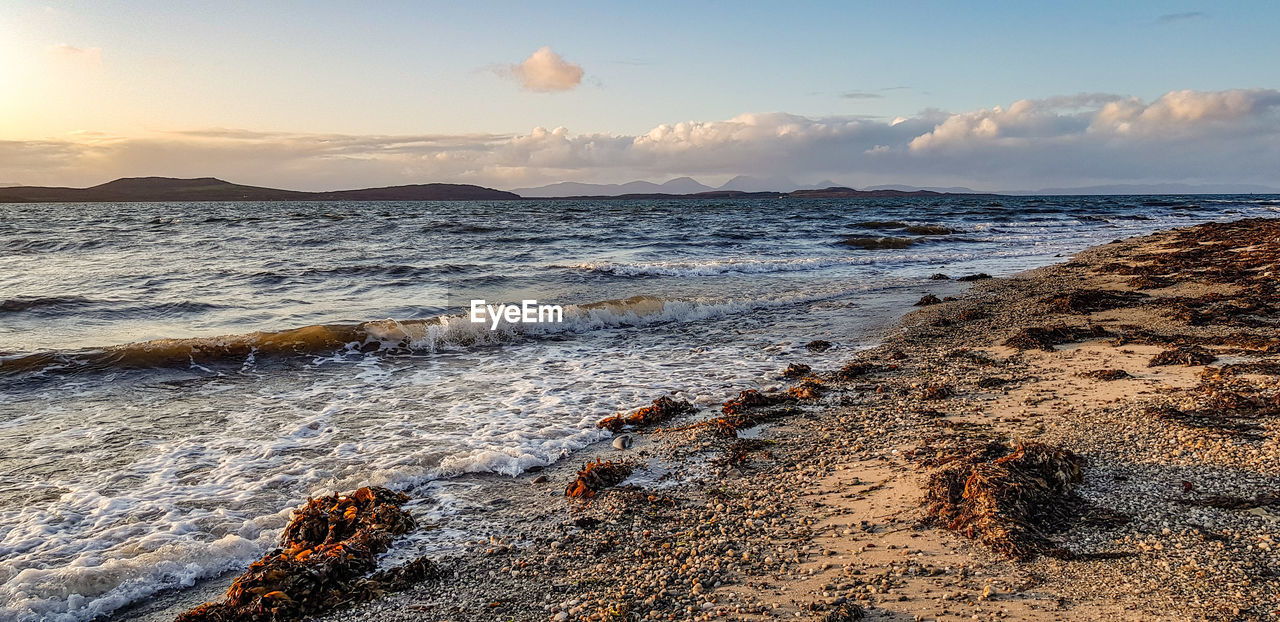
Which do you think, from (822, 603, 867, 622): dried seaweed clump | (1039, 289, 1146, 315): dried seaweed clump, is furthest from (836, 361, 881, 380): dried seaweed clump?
(1039, 289, 1146, 315): dried seaweed clump

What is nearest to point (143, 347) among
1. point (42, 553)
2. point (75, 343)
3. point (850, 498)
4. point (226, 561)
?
point (75, 343)

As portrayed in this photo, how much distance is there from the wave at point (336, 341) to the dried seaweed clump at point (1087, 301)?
6217mm

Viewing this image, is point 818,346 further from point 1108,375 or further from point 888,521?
point 888,521

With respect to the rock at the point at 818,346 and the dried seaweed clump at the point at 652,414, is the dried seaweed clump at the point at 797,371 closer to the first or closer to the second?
the rock at the point at 818,346

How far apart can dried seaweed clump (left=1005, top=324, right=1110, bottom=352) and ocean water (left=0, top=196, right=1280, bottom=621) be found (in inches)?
83.0

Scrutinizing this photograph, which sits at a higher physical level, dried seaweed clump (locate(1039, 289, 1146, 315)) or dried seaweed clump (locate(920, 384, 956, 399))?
dried seaweed clump (locate(1039, 289, 1146, 315))

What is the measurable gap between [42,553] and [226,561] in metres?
1.18

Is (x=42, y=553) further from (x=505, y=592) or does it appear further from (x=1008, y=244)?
(x=1008, y=244)

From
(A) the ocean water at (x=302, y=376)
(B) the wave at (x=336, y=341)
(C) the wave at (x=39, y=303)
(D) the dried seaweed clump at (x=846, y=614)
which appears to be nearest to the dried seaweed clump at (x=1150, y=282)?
(A) the ocean water at (x=302, y=376)

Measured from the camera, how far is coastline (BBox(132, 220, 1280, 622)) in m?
3.32

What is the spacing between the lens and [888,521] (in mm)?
4164

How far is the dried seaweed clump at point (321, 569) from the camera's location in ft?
11.5

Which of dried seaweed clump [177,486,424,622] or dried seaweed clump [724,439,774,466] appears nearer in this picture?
dried seaweed clump [177,486,424,622]

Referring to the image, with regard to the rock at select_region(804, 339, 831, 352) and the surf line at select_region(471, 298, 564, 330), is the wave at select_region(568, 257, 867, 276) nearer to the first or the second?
the surf line at select_region(471, 298, 564, 330)
